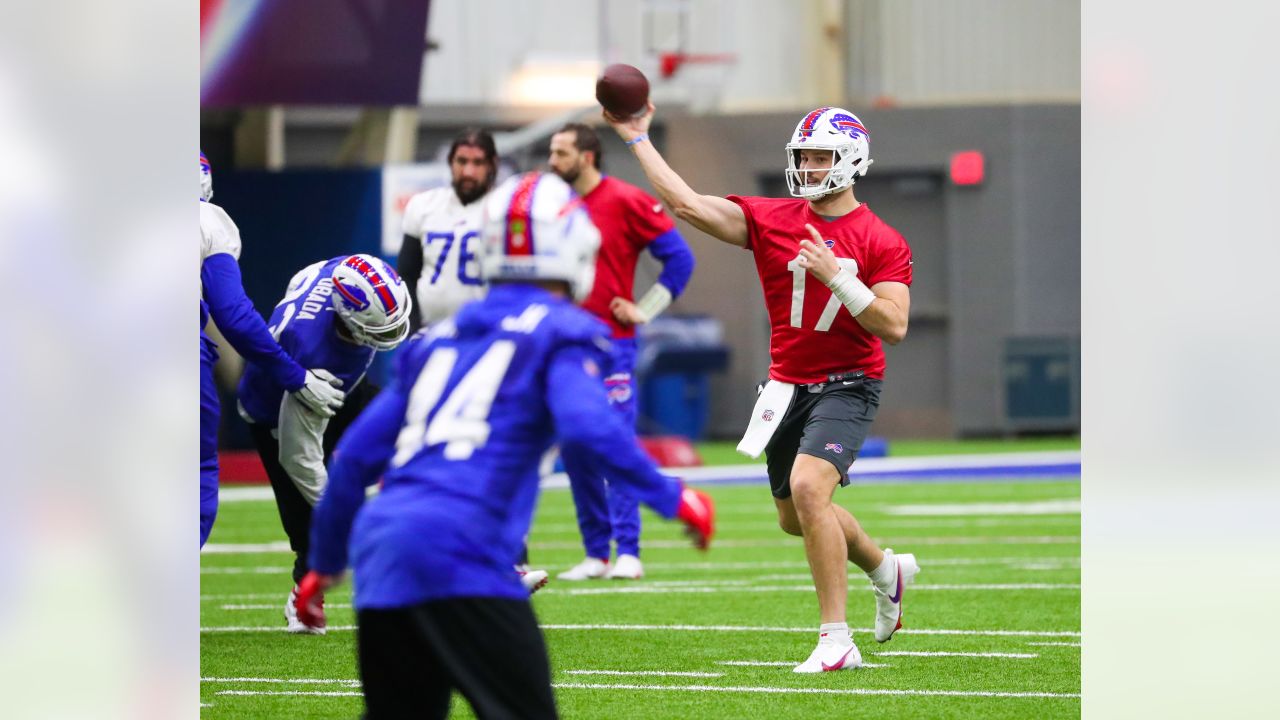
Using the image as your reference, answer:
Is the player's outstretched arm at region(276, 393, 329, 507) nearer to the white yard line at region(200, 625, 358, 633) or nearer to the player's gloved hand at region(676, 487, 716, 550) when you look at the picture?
the white yard line at region(200, 625, 358, 633)

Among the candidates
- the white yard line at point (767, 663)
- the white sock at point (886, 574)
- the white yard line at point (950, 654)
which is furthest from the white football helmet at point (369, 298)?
the white yard line at point (950, 654)

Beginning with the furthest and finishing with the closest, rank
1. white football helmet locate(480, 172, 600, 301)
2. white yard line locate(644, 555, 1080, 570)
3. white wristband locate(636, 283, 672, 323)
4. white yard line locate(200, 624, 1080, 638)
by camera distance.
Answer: white yard line locate(644, 555, 1080, 570) < white wristband locate(636, 283, 672, 323) < white yard line locate(200, 624, 1080, 638) < white football helmet locate(480, 172, 600, 301)

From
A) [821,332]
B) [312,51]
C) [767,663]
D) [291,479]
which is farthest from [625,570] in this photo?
[312,51]

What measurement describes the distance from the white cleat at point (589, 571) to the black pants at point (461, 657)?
547 cm

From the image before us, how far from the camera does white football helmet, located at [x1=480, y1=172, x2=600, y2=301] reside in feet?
13.1

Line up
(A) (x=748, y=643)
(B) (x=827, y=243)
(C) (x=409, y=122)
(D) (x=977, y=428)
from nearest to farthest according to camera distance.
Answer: (B) (x=827, y=243) → (A) (x=748, y=643) → (C) (x=409, y=122) → (D) (x=977, y=428)

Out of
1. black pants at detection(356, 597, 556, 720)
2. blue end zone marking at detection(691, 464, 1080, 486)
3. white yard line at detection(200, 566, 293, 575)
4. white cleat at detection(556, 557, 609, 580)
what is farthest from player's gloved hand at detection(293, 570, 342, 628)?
blue end zone marking at detection(691, 464, 1080, 486)

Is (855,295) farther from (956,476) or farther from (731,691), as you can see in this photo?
(956,476)

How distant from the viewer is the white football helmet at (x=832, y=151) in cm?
639

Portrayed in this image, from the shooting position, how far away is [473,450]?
379 cm
